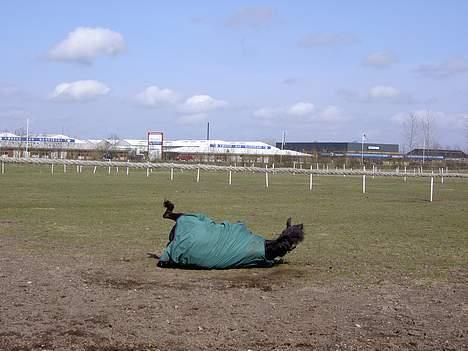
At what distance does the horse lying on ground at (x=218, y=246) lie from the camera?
998 centimetres

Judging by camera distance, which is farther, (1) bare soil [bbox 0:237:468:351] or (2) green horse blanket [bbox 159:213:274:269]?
(2) green horse blanket [bbox 159:213:274:269]

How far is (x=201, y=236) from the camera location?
1004 centimetres

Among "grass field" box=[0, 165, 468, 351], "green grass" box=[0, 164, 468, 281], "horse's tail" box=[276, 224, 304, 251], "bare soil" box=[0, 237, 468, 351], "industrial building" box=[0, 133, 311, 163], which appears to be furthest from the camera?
"industrial building" box=[0, 133, 311, 163]

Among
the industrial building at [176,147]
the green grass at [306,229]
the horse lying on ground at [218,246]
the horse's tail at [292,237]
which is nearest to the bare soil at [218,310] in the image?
the horse lying on ground at [218,246]

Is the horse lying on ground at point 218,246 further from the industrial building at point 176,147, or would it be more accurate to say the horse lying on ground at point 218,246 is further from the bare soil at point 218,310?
the industrial building at point 176,147

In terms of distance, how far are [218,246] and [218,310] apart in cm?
281

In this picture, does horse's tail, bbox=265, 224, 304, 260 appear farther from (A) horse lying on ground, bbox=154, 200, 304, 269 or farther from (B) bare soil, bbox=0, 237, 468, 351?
(B) bare soil, bbox=0, 237, 468, 351

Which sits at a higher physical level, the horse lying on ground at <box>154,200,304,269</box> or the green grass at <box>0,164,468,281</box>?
the horse lying on ground at <box>154,200,304,269</box>

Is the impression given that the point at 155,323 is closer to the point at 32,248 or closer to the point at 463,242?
the point at 32,248

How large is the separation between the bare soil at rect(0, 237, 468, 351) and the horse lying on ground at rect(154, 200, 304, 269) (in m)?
0.21

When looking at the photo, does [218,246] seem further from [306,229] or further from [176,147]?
[176,147]

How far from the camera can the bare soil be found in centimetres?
609

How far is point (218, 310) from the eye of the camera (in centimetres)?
735

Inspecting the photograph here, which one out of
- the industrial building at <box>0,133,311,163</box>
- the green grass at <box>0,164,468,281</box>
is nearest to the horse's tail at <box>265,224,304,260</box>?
the green grass at <box>0,164,468,281</box>
